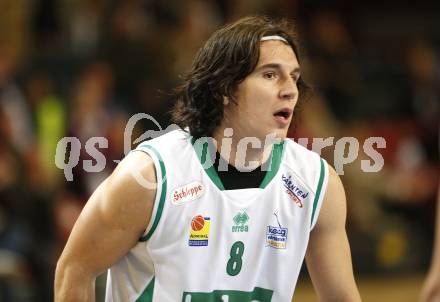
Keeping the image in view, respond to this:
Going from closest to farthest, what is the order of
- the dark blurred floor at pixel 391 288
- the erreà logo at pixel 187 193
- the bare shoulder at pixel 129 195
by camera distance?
1. the bare shoulder at pixel 129 195
2. the erreà logo at pixel 187 193
3. the dark blurred floor at pixel 391 288

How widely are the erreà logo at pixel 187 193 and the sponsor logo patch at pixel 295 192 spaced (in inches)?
16.3

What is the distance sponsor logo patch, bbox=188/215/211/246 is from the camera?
4.16m

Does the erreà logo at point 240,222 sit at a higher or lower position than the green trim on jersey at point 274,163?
lower

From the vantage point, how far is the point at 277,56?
4254 mm

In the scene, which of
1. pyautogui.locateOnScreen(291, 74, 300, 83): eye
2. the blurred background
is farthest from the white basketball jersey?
the blurred background

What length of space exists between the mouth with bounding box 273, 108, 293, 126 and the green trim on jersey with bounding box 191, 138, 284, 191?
0.89ft

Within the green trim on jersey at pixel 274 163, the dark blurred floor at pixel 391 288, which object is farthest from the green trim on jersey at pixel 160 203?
the dark blurred floor at pixel 391 288

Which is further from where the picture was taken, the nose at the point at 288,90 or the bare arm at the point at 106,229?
the nose at the point at 288,90

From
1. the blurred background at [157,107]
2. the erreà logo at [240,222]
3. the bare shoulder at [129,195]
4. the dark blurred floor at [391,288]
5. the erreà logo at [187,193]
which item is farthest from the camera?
the dark blurred floor at [391,288]

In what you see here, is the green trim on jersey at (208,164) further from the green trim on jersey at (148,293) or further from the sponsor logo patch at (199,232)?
the green trim on jersey at (148,293)

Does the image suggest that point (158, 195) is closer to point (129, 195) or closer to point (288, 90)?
point (129, 195)

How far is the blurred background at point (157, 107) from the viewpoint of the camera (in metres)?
7.69

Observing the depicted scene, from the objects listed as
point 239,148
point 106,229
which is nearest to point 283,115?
point 239,148

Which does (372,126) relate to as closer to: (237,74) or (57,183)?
(57,183)
